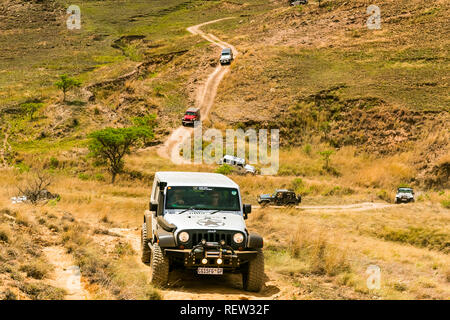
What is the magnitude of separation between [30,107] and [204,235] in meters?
54.9

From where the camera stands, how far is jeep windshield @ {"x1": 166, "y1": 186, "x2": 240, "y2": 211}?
12.6m

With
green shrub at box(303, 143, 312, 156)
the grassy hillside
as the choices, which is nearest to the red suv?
the grassy hillside

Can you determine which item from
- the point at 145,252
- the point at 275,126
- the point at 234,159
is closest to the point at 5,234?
the point at 145,252

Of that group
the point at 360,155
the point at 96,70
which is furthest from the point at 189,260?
the point at 96,70

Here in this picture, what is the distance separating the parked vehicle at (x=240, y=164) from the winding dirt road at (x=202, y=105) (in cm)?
401

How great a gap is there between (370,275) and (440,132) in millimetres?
39471

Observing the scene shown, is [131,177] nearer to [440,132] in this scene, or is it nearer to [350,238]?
[350,238]

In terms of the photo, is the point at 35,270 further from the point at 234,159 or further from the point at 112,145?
the point at 234,159

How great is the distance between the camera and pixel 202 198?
12.7 m

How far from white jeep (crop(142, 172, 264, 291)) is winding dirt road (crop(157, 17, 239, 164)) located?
32.8 m

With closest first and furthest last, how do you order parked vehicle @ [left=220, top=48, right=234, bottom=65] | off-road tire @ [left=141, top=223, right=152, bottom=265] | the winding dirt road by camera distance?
off-road tire @ [left=141, top=223, right=152, bottom=265] → the winding dirt road → parked vehicle @ [left=220, top=48, right=234, bottom=65]

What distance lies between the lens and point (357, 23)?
76.4 m

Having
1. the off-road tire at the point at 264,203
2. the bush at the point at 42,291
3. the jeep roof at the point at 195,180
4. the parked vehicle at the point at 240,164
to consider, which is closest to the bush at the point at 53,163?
the parked vehicle at the point at 240,164

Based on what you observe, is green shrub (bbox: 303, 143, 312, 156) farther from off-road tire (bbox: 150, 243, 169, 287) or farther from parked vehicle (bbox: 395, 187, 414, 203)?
Answer: off-road tire (bbox: 150, 243, 169, 287)
